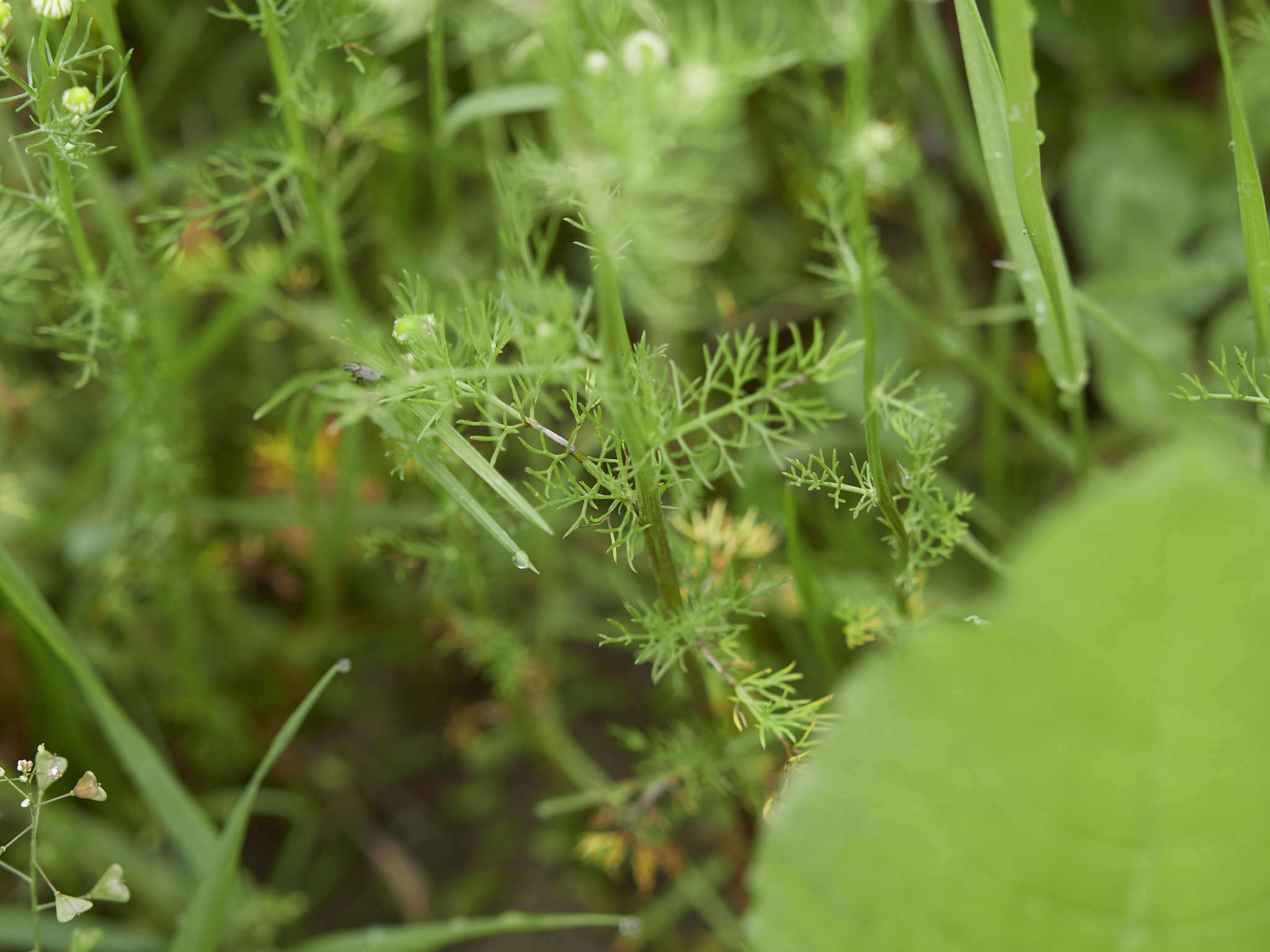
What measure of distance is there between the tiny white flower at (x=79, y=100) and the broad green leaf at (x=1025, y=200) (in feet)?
1.51

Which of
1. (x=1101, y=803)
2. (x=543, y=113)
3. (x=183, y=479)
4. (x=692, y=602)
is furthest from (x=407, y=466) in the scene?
(x=1101, y=803)

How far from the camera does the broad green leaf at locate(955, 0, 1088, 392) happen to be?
461mm

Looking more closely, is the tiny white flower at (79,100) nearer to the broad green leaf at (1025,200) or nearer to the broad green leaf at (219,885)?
the broad green leaf at (219,885)

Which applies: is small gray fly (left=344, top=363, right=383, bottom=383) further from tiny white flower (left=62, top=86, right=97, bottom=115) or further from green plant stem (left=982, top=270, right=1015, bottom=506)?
green plant stem (left=982, top=270, right=1015, bottom=506)

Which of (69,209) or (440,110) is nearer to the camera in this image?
(69,209)

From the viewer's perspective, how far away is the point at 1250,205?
490mm

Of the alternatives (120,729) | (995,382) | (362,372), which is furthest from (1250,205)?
(120,729)

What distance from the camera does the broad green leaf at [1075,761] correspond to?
0.27 m

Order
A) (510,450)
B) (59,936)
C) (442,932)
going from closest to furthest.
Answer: (442,932)
(59,936)
(510,450)

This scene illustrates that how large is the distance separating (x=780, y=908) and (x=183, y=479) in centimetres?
60

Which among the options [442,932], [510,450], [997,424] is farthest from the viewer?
[510,450]

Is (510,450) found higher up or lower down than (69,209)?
lower down

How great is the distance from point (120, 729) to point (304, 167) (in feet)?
1.26

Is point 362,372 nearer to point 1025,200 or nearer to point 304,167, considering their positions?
point 304,167
